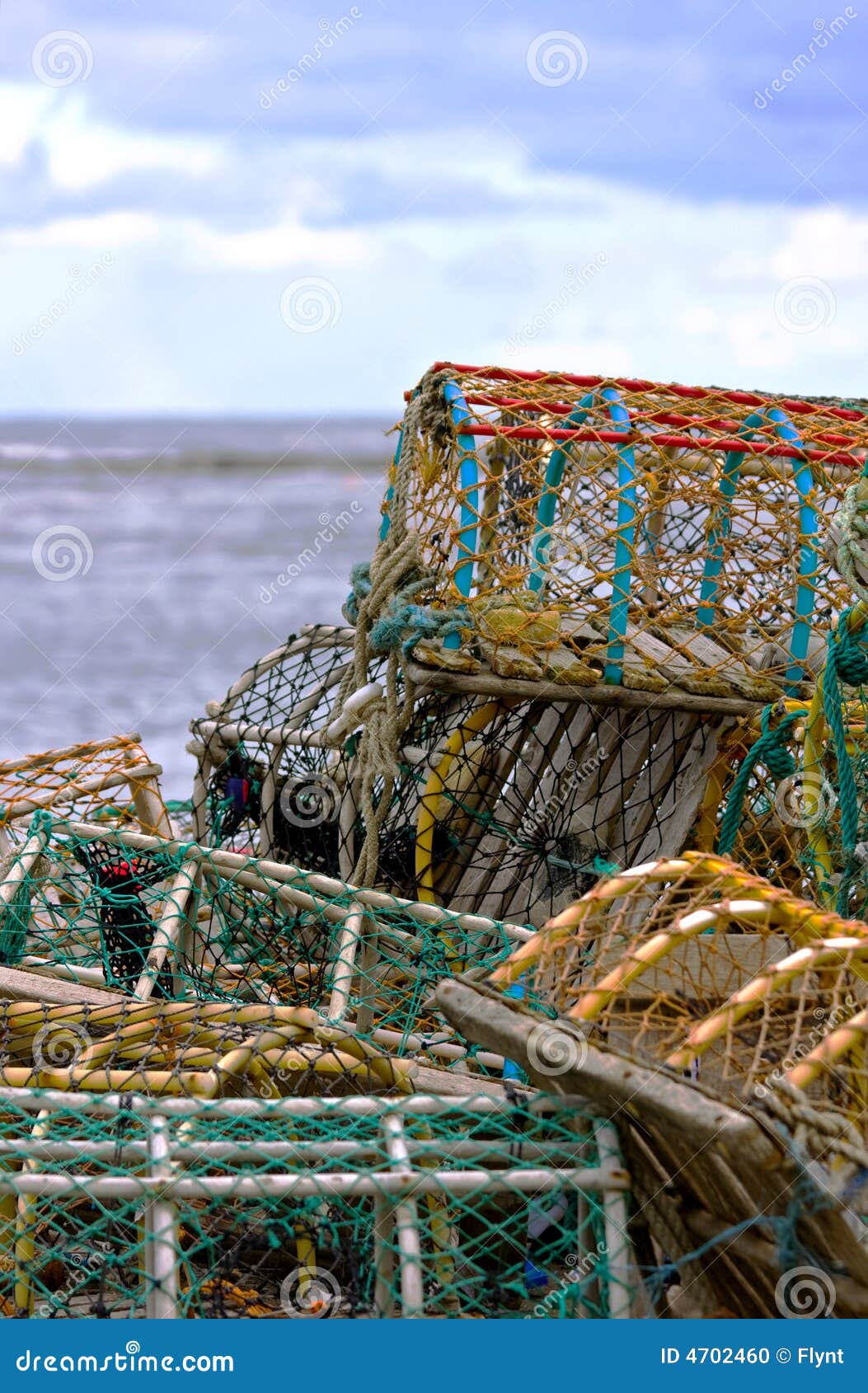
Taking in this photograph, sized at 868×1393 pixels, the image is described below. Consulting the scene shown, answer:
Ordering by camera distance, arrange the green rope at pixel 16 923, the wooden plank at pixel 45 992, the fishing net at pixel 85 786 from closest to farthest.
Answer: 1. the wooden plank at pixel 45 992
2. the green rope at pixel 16 923
3. the fishing net at pixel 85 786

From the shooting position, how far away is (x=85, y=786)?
15.4ft

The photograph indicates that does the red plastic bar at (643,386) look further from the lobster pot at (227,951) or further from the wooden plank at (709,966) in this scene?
the wooden plank at (709,966)

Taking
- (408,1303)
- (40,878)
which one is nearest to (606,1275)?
(408,1303)

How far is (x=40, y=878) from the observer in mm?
3912

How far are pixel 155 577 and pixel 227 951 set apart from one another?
20.4m

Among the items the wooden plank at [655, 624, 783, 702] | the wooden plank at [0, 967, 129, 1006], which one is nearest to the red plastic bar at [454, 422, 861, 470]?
the wooden plank at [655, 624, 783, 702]

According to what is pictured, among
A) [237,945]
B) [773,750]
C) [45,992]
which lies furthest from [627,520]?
[45,992]

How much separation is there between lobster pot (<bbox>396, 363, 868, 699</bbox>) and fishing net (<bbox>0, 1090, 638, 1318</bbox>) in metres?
1.52

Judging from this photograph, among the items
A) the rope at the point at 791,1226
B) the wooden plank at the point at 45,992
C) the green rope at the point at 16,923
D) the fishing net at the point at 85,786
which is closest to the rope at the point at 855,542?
the rope at the point at 791,1226

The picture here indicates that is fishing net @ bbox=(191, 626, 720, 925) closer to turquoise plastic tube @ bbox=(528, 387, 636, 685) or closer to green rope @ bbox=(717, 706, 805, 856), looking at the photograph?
turquoise plastic tube @ bbox=(528, 387, 636, 685)

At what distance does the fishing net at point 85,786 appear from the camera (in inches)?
183

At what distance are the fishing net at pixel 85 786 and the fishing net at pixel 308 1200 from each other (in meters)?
1.86

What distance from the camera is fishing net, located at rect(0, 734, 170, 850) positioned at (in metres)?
4.65

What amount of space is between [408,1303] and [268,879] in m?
1.51
